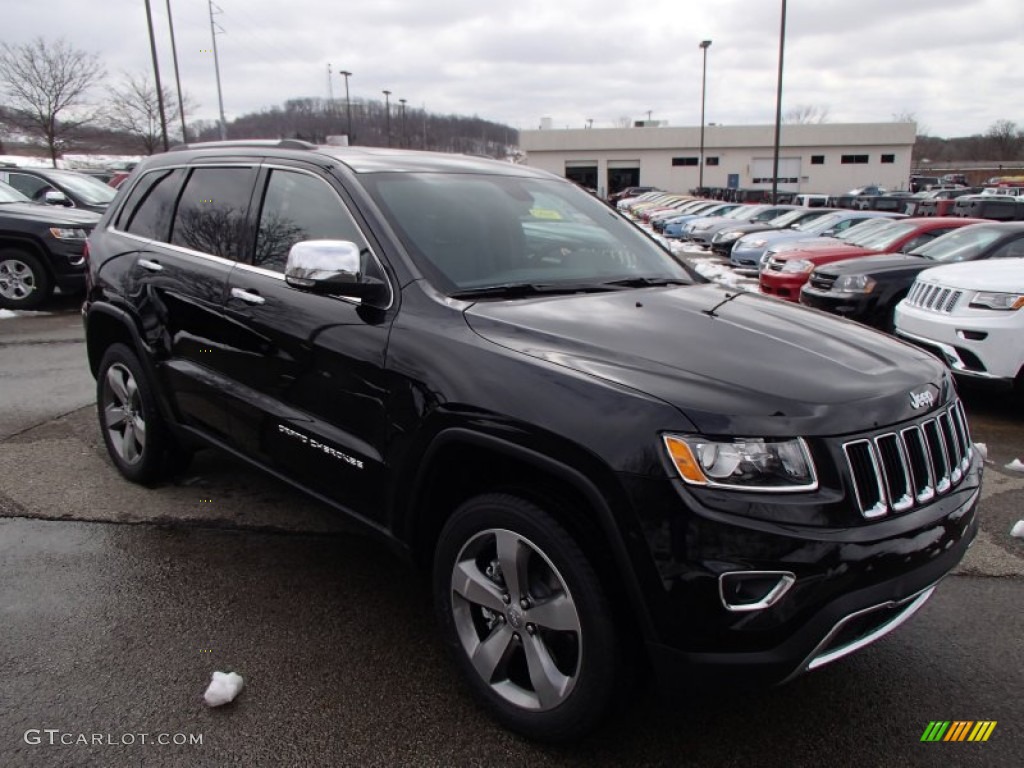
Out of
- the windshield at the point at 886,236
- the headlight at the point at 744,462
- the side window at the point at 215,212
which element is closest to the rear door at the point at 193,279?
the side window at the point at 215,212

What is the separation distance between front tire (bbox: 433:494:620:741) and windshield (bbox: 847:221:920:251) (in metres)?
11.2

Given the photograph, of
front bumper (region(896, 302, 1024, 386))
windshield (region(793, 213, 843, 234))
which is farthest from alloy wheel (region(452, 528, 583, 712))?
windshield (region(793, 213, 843, 234))

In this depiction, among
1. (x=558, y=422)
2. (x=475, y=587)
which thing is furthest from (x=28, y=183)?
(x=558, y=422)

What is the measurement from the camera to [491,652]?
2467 mm

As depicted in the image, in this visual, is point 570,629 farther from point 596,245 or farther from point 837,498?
point 596,245

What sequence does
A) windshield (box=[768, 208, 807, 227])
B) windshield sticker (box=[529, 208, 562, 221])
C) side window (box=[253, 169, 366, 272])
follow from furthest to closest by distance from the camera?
windshield (box=[768, 208, 807, 227]) < windshield sticker (box=[529, 208, 562, 221]) < side window (box=[253, 169, 366, 272])

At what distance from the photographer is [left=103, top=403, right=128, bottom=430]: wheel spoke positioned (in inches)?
175

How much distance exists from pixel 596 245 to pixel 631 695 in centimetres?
202

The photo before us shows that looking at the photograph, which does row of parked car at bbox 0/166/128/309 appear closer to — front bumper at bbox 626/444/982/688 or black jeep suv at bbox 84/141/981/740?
black jeep suv at bbox 84/141/981/740

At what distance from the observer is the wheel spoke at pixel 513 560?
2.29 metres

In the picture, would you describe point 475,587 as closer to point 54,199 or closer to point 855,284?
point 855,284

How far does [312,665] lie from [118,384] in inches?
96.4

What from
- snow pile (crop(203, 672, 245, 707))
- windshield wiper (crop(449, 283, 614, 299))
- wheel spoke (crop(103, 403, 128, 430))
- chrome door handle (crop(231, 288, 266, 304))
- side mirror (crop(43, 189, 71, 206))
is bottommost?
snow pile (crop(203, 672, 245, 707))

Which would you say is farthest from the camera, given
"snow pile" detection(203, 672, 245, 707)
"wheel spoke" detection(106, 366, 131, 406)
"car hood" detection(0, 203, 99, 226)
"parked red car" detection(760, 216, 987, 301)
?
"parked red car" detection(760, 216, 987, 301)
